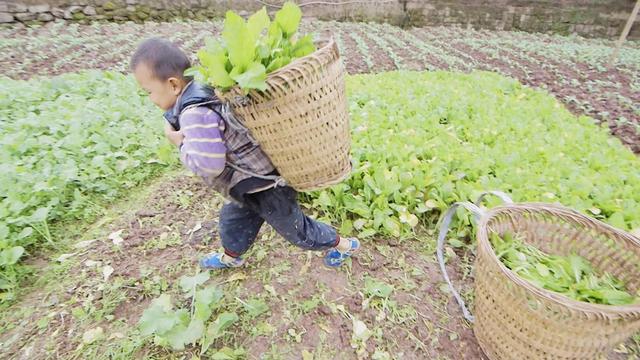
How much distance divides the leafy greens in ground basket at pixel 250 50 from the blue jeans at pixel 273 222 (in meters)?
0.60

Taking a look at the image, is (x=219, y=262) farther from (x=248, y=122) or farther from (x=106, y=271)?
(x=248, y=122)

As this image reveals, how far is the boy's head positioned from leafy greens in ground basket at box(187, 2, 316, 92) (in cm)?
→ 18

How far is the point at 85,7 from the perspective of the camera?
946cm

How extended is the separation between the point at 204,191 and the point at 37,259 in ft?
3.81

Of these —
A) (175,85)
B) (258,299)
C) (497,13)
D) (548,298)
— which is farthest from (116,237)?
(497,13)

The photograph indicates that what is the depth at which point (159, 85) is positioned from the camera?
1.54 metres

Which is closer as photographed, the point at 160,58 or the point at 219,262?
the point at 160,58

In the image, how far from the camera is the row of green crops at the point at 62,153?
8.06 feet

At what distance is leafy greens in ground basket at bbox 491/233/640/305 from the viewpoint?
1564 millimetres

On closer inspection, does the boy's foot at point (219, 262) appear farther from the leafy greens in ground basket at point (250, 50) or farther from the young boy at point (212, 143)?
the leafy greens in ground basket at point (250, 50)

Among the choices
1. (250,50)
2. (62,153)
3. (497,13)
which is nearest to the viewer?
(250,50)

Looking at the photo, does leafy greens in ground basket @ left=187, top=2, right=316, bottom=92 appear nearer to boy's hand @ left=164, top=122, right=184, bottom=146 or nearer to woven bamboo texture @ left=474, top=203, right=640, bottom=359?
boy's hand @ left=164, top=122, right=184, bottom=146

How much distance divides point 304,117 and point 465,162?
1.99 meters

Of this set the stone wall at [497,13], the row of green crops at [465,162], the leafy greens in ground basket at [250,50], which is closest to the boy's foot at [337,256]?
the row of green crops at [465,162]
